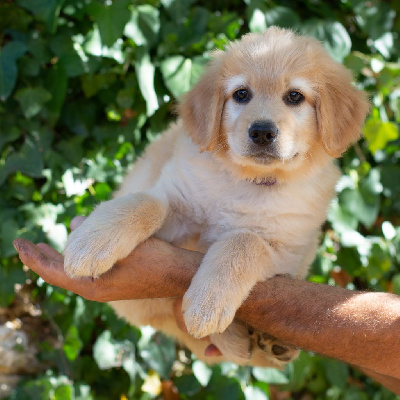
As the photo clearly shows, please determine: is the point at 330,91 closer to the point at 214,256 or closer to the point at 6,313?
the point at 214,256

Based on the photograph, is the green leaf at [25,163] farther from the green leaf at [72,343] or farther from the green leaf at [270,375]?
the green leaf at [270,375]

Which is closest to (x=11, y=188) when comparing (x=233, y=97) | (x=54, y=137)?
(x=54, y=137)

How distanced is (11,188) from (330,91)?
1745 millimetres

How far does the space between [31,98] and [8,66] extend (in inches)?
7.6

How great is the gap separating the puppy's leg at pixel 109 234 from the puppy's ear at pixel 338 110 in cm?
74

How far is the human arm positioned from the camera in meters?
1.81

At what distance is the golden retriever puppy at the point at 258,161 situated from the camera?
201 cm

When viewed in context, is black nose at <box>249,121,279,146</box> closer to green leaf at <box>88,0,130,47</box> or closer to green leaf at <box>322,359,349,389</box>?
green leaf at <box>88,0,130,47</box>

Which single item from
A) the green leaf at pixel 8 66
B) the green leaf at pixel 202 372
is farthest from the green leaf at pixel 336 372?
the green leaf at pixel 8 66

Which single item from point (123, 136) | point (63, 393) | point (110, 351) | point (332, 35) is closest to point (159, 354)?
point (110, 351)

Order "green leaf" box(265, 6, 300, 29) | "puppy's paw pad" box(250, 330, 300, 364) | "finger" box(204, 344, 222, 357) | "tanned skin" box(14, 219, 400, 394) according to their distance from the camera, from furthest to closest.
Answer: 1. "green leaf" box(265, 6, 300, 29)
2. "finger" box(204, 344, 222, 357)
3. "puppy's paw pad" box(250, 330, 300, 364)
4. "tanned skin" box(14, 219, 400, 394)

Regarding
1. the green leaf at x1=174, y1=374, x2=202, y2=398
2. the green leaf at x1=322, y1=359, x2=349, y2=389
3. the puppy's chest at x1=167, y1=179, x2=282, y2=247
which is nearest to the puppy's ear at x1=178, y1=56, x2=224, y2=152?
the puppy's chest at x1=167, y1=179, x2=282, y2=247

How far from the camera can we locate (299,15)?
128 inches

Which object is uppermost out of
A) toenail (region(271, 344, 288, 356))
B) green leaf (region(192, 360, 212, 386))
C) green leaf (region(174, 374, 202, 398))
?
toenail (region(271, 344, 288, 356))
